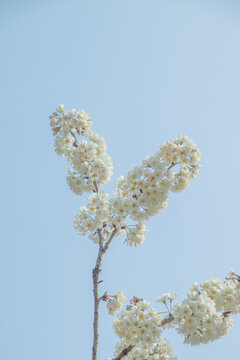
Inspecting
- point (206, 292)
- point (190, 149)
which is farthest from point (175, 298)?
point (190, 149)

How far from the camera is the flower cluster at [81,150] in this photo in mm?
6715

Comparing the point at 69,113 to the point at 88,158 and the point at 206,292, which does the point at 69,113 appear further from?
the point at 206,292

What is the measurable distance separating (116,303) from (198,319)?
6.18 ft

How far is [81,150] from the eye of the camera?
671 centimetres

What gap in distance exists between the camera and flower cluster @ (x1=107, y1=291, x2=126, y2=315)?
22.6 feet

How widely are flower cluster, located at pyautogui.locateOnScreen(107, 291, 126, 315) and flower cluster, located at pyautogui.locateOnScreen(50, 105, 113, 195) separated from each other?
7.01 ft

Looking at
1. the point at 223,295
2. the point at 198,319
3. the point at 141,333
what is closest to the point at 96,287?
the point at 141,333

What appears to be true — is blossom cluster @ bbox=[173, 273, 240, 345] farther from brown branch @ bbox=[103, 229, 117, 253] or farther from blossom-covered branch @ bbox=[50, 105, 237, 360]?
brown branch @ bbox=[103, 229, 117, 253]

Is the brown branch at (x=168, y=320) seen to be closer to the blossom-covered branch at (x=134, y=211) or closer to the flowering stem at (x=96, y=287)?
the blossom-covered branch at (x=134, y=211)

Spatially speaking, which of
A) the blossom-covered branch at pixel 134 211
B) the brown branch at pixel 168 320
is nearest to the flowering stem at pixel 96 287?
the blossom-covered branch at pixel 134 211

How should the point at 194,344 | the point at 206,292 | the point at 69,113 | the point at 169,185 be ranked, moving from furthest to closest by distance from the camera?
the point at 69,113 < the point at 169,185 < the point at 206,292 < the point at 194,344

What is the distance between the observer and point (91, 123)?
7125 mm

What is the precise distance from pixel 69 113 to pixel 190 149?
2.46m

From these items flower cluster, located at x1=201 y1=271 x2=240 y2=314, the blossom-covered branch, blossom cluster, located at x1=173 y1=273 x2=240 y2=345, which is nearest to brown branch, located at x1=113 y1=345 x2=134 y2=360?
the blossom-covered branch
